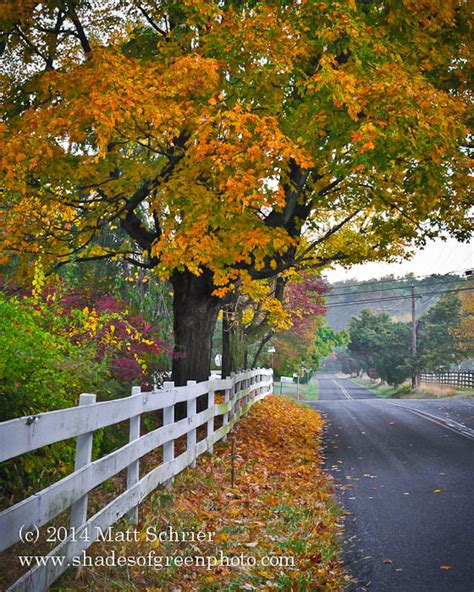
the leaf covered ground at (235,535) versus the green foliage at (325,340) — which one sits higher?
the green foliage at (325,340)

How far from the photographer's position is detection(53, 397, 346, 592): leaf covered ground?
5.23m

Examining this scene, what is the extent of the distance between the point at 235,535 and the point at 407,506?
2.73m

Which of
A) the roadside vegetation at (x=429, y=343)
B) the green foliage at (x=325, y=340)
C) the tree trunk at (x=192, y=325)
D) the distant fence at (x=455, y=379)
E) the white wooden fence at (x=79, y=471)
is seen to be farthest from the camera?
the roadside vegetation at (x=429, y=343)

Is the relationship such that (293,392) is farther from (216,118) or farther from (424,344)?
(216,118)

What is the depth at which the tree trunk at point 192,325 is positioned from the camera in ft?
44.3

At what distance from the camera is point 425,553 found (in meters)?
6.28

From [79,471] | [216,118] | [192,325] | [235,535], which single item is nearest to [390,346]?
[192,325]

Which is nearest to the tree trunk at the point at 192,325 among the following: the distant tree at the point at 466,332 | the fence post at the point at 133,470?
the fence post at the point at 133,470

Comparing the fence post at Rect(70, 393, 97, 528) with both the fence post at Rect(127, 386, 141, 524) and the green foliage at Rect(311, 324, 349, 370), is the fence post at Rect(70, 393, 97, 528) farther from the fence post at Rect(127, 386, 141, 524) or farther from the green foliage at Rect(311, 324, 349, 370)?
the green foliage at Rect(311, 324, 349, 370)

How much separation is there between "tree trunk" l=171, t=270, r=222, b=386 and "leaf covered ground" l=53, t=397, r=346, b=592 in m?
2.92

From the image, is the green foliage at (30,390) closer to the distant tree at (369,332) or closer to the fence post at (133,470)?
the fence post at (133,470)

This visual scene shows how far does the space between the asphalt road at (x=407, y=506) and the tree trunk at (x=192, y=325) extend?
3163 millimetres

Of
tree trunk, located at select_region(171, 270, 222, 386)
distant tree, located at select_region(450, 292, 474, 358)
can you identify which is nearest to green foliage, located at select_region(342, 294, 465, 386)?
distant tree, located at select_region(450, 292, 474, 358)

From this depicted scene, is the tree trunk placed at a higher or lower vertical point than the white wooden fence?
higher
